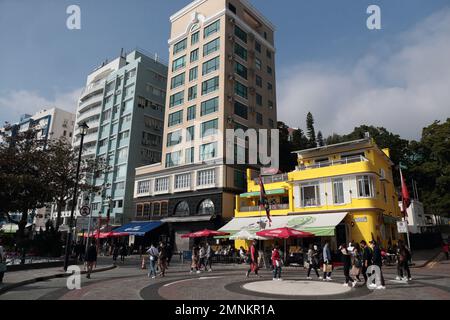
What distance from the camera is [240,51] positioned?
146 feet

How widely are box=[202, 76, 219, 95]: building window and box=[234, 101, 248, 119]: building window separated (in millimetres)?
3263

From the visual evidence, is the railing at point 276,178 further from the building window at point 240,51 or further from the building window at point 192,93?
the building window at point 240,51

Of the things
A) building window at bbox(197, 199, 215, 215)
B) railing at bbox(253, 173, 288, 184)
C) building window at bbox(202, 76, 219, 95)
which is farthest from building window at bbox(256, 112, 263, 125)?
building window at bbox(197, 199, 215, 215)

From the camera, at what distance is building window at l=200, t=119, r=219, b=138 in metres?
39.9

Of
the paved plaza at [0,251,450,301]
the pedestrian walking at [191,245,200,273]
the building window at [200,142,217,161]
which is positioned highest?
the building window at [200,142,217,161]

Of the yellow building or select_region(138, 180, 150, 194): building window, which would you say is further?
select_region(138, 180, 150, 194): building window

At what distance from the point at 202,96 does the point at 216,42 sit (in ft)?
24.2

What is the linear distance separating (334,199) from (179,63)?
99.5 feet

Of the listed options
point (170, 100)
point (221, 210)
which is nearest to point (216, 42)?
point (170, 100)

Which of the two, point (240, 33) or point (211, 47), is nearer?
point (211, 47)

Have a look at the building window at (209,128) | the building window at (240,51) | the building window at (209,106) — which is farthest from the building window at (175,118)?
the building window at (240,51)

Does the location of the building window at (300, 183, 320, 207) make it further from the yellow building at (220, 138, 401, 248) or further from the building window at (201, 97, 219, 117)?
the building window at (201, 97, 219, 117)

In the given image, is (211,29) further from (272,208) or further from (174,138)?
(272,208)

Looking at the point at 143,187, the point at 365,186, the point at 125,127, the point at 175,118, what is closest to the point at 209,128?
the point at 175,118
